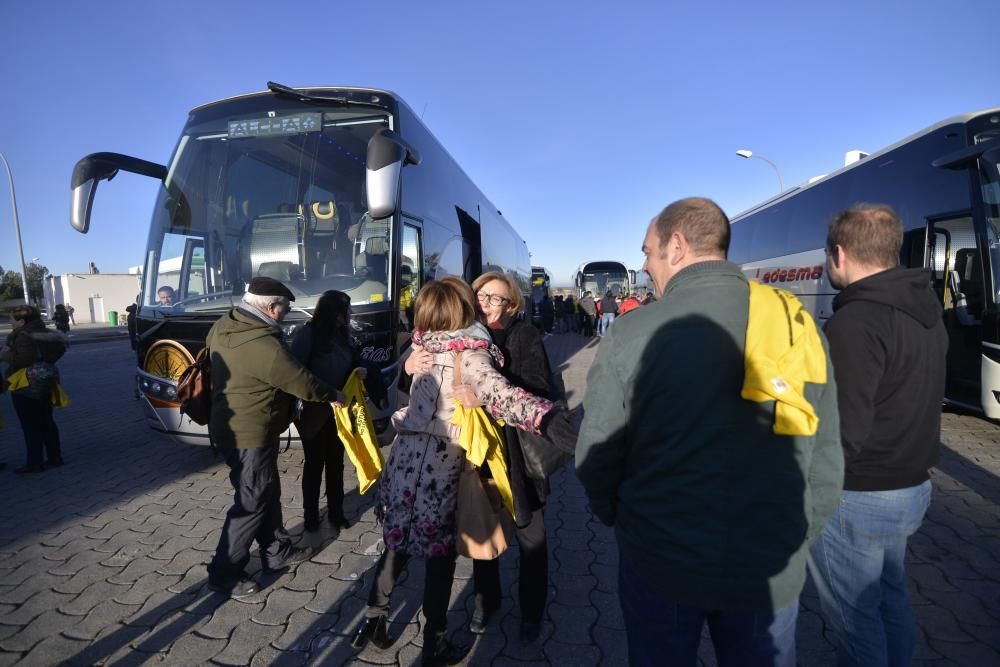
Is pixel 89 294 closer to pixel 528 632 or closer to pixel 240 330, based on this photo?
pixel 240 330

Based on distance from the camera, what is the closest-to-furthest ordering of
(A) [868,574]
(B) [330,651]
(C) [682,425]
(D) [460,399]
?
1. (C) [682,425]
2. (A) [868,574]
3. (D) [460,399]
4. (B) [330,651]

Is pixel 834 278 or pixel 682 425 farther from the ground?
pixel 834 278

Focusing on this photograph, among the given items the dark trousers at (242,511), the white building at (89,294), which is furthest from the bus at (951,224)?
the white building at (89,294)

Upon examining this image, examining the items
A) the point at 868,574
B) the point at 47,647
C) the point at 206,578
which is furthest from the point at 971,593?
the point at 47,647

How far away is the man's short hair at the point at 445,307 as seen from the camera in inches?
91.6

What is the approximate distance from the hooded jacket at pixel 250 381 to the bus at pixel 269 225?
4.33ft

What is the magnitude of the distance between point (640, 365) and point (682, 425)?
0.62 feet

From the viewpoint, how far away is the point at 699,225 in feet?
4.64

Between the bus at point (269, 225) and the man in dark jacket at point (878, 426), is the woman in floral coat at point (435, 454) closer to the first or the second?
the man in dark jacket at point (878, 426)

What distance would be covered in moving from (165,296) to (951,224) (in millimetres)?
9666

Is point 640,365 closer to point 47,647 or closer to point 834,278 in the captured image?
point 834,278

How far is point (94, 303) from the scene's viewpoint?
4388 centimetres

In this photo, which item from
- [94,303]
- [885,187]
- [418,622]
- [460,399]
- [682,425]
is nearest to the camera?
[682,425]

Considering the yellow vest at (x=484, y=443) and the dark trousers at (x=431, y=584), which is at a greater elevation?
the yellow vest at (x=484, y=443)
